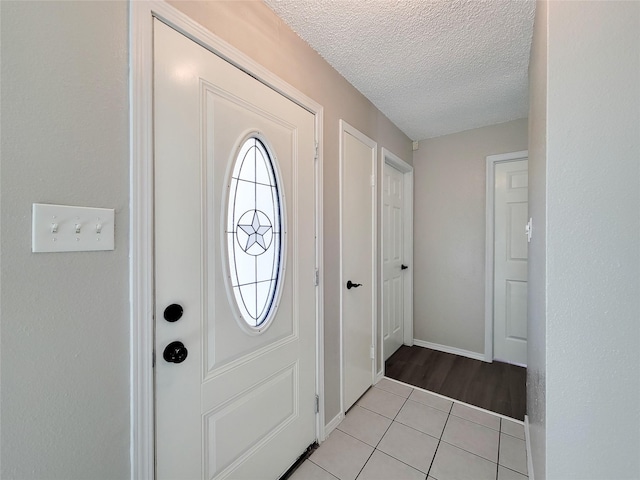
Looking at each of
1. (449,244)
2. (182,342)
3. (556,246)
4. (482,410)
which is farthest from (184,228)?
(449,244)

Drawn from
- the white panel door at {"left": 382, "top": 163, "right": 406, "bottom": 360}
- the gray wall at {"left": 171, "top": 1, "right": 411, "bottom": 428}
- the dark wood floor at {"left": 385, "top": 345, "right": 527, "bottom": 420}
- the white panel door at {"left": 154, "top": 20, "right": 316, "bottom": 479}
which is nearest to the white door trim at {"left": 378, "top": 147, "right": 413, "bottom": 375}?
the white panel door at {"left": 382, "top": 163, "right": 406, "bottom": 360}

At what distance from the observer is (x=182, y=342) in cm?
98

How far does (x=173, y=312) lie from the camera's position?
0.94m

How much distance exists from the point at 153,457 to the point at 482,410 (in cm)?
213

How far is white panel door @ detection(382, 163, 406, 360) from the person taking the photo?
267 cm

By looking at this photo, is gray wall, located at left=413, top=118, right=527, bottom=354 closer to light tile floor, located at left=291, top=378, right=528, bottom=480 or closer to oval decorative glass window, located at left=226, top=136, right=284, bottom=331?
light tile floor, located at left=291, top=378, right=528, bottom=480

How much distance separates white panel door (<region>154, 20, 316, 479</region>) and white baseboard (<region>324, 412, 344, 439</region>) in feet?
0.71

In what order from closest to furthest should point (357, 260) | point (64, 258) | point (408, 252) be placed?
point (64, 258) < point (357, 260) < point (408, 252)

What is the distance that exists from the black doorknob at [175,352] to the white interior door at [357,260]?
1120 mm

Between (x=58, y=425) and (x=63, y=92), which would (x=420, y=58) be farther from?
(x=58, y=425)

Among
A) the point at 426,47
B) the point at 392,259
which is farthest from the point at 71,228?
the point at 392,259

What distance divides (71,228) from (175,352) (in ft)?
→ 1.68

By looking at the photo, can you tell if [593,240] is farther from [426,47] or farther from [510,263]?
[510,263]

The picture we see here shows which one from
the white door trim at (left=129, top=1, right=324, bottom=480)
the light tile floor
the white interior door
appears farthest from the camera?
the white interior door
